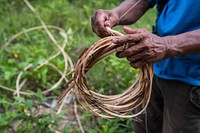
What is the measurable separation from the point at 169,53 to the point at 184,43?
74 mm

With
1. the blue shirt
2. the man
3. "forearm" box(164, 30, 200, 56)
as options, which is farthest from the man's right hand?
"forearm" box(164, 30, 200, 56)

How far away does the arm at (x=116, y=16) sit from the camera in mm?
1874

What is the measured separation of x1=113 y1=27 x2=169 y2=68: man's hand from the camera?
1521 mm

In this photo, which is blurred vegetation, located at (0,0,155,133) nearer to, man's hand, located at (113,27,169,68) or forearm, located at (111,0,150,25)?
forearm, located at (111,0,150,25)

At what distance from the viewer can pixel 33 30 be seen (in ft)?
14.1

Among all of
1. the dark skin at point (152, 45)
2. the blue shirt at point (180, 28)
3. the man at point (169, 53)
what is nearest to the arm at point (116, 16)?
the man at point (169, 53)

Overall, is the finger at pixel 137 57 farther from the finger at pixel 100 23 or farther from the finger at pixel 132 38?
the finger at pixel 100 23

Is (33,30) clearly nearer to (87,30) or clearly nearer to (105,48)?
(87,30)

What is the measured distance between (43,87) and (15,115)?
31.3 inches

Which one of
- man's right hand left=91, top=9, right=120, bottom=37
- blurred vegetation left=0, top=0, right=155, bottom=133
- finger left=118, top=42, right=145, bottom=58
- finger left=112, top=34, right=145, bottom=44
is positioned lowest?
blurred vegetation left=0, top=0, right=155, bottom=133

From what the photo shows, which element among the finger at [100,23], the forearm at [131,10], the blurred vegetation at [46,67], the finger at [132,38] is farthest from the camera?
the blurred vegetation at [46,67]

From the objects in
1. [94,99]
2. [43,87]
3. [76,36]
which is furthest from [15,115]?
[76,36]

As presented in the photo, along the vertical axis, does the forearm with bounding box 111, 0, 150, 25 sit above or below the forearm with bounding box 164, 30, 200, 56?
above

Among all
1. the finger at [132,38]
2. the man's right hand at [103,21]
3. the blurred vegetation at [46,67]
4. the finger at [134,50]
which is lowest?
the blurred vegetation at [46,67]
